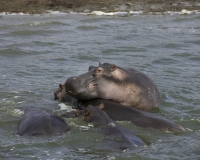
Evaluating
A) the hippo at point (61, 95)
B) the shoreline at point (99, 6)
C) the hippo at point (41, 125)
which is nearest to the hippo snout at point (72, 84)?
the hippo at point (61, 95)

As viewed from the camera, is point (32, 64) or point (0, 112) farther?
point (32, 64)

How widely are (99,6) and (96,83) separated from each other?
1387 centimetres

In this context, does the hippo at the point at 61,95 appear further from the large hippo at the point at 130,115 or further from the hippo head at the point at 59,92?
the large hippo at the point at 130,115

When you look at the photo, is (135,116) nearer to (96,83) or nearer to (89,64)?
(96,83)

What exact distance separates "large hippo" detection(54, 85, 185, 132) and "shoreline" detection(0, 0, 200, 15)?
41.1ft

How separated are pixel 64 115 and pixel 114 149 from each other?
2038 millimetres

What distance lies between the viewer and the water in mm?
7848

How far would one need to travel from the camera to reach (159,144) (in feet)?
26.4

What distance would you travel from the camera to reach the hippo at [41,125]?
26.7ft

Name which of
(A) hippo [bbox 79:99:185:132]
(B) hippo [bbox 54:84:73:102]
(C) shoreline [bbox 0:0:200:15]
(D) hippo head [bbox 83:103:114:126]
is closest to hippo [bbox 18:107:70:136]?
(D) hippo head [bbox 83:103:114:126]

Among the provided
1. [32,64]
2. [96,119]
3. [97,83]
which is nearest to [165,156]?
[96,119]

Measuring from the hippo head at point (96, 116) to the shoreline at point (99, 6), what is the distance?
13602 millimetres

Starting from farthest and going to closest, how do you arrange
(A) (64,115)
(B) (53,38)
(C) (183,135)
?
(B) (53,38)
(A) (64,115)
(C) (183,135)

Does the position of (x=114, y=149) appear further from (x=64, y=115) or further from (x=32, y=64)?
(x=32, y=64)
